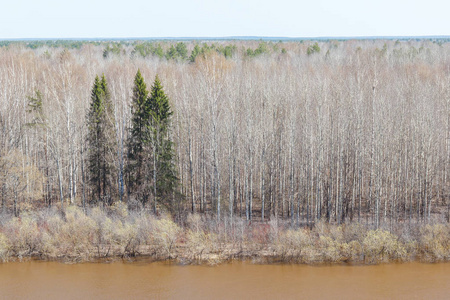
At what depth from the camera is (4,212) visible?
24.7m

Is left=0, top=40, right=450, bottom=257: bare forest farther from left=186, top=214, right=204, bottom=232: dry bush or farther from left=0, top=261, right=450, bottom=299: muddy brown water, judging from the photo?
left=0, top=261, right=450, bottom=299: muddy brown water

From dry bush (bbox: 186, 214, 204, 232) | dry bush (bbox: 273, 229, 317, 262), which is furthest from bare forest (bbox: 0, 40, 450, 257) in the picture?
dry bush (bbox: 273, 229, 317, 262)

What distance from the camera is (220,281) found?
66.1ft

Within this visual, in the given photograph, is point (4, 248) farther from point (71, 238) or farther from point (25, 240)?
point (71, 238)

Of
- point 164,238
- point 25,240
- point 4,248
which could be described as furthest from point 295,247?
point 4,248

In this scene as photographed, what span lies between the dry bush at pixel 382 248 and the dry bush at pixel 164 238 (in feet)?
31.4

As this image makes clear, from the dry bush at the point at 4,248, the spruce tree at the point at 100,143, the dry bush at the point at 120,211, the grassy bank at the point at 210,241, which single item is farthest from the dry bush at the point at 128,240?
the dry bush at the point at 4,248

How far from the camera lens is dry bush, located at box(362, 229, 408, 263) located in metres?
21.5

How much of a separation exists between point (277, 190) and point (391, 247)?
8.82m

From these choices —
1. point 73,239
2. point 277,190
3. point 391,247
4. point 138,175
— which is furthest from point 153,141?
point 391,247

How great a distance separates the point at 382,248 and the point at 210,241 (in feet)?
28.1

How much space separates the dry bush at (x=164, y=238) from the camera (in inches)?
877

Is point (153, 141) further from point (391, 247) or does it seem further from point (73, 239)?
point (391, 247)

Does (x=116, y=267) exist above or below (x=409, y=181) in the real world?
below
